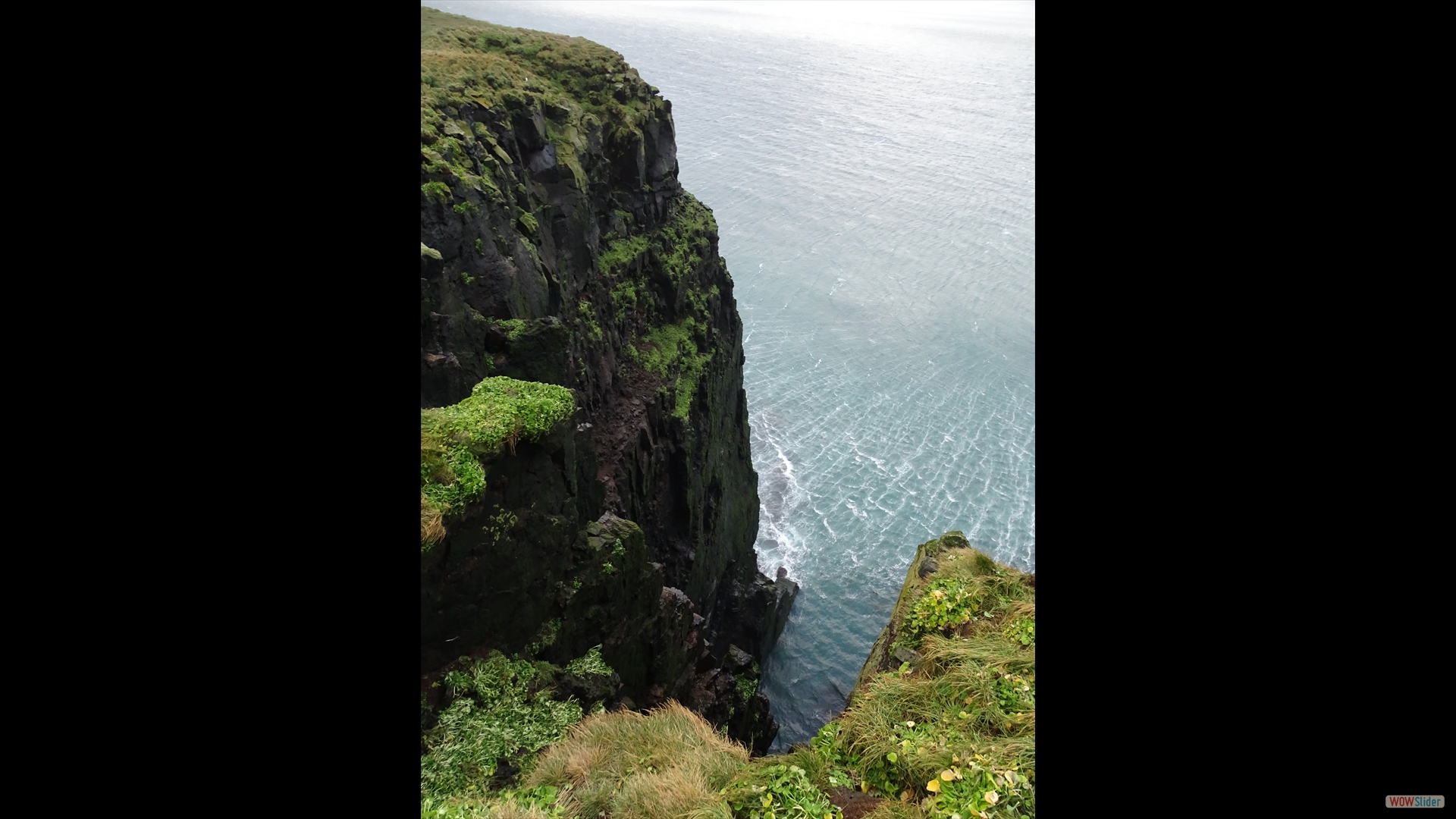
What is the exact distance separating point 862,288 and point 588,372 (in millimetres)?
46845

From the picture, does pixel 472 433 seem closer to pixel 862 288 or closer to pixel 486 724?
pixel 486 724

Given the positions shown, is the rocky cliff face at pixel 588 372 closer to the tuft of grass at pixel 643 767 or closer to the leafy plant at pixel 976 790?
the tuft of grass at pixel 643 767

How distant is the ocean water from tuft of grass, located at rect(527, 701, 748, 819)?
24762 mm

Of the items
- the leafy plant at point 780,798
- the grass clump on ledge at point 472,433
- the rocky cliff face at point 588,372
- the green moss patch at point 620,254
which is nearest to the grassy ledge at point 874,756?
the leafy plant at point 780,798

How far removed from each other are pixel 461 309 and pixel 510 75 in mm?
12554

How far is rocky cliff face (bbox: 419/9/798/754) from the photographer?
10.9 m

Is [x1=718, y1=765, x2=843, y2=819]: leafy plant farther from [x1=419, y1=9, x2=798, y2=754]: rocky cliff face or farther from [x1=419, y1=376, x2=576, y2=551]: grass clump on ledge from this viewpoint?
[x1=419, y1=376, x2=576, y2=551]: grass clump on ledge

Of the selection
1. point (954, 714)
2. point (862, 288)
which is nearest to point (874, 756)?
point (954, 714)

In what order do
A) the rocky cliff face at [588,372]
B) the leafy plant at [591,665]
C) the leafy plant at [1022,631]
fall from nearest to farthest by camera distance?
the leafy plant at [1022,631] < the rocky cliff face at [588,372] < the leafy plant at [591,665]

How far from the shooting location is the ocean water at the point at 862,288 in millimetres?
41750

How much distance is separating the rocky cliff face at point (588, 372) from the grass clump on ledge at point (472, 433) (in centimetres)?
17

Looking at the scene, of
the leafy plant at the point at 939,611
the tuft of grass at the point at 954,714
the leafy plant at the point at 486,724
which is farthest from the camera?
the leafy plant at the point at 486,724
